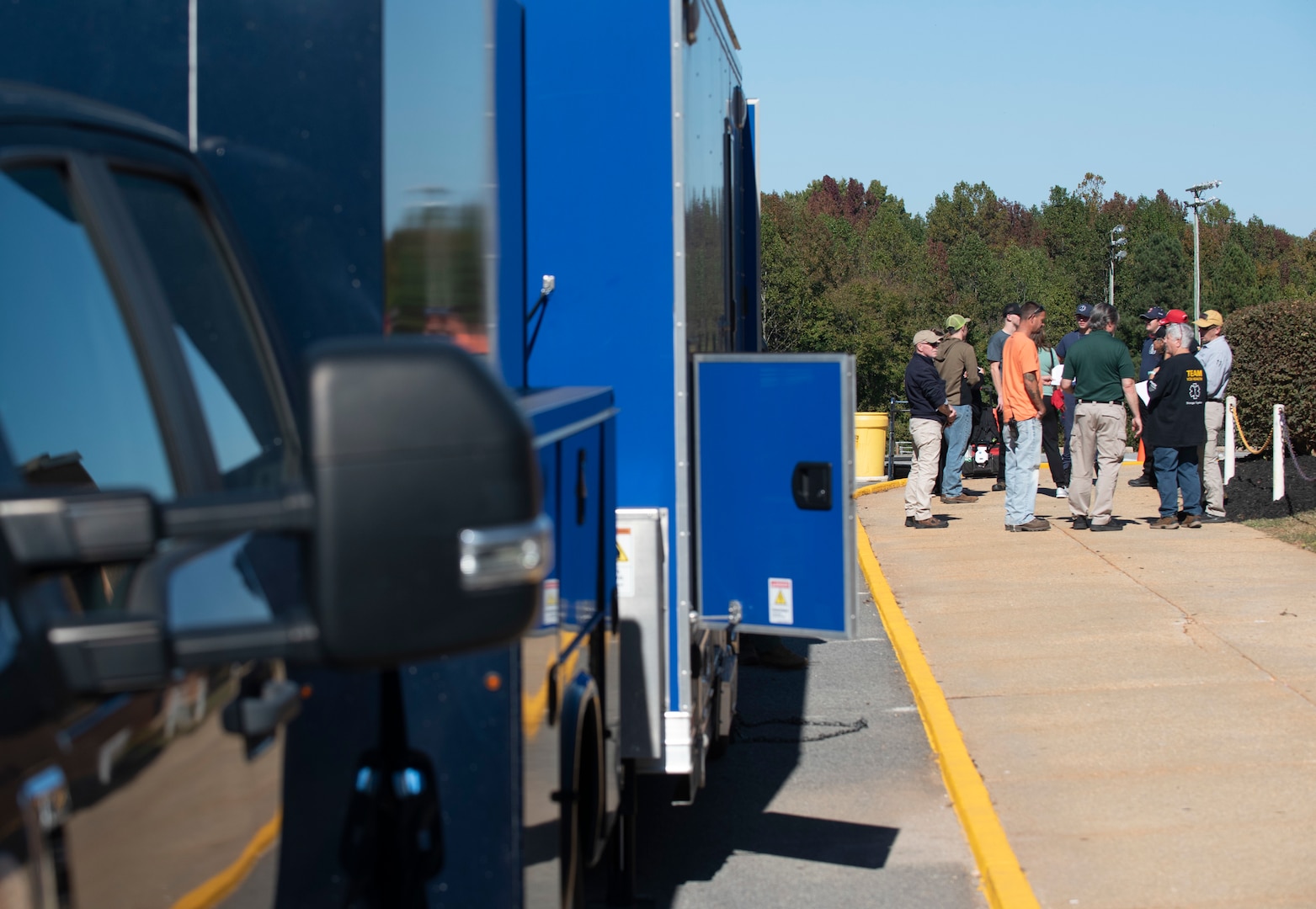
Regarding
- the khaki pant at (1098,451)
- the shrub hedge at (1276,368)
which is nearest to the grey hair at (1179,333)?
the khaki pant at (1098,451)

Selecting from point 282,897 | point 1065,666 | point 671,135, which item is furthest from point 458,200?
point 1065,666

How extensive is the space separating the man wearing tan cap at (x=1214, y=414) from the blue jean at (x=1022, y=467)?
71.8 inches

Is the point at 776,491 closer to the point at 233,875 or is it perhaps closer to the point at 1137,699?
the point at 1137,699

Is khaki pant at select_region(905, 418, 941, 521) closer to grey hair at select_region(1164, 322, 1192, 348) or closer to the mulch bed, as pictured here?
grey hair at select_region(1164, 322, 1192, 348)

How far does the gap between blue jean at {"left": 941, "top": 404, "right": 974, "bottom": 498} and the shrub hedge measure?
476 cm

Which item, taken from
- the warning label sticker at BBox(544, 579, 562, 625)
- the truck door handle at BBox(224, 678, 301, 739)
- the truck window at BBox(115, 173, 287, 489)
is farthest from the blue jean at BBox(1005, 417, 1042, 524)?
the truck door handle at BBox(224, 678, 301, 739)

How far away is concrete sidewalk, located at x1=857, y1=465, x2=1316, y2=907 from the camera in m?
5.08

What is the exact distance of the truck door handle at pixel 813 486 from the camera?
5.09 metres

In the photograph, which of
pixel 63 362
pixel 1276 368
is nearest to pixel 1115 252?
pixel 1276 368

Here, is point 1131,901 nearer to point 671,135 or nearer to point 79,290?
point 671,135

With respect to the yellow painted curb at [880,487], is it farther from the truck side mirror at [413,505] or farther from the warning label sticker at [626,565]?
the truck side mirror at [413,505]

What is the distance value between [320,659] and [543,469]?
5.35 ft

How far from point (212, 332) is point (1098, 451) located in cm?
1124

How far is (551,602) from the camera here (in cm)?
300
